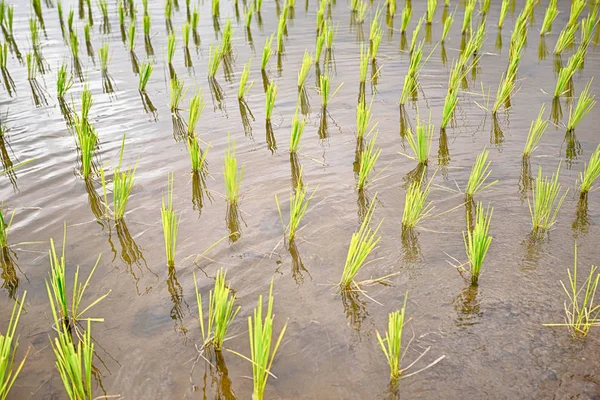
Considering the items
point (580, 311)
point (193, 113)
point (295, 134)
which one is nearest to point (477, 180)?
point (580, 311)

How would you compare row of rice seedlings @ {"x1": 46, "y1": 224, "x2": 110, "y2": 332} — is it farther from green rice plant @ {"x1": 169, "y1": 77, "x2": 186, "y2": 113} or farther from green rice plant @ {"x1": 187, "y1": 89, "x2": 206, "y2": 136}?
green rice plant @ {"x1": 169, "y1": 77, "x2": 186, "y2": 113}

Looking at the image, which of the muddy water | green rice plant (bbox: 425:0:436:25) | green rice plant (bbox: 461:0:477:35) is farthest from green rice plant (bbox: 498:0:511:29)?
the muddy water

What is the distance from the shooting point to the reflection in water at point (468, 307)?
86.4 inches

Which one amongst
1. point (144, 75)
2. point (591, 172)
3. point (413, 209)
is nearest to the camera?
point (413, 209)

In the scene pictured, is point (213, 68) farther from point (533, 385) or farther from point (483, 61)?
point (533, 385)

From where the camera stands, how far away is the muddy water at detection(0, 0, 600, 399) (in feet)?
6.48

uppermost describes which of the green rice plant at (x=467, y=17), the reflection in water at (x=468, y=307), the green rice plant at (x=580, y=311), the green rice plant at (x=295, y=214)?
the green rice plant at (x=467, y=17)

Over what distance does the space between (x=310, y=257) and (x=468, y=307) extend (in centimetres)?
82

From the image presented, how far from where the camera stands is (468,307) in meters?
2.27

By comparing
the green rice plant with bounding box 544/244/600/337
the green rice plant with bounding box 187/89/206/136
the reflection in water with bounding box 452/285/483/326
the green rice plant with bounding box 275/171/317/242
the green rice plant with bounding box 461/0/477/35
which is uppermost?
the green rice plant with bounding box 461/0/477/35

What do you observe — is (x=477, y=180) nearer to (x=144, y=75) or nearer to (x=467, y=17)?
(x=144, y=75)

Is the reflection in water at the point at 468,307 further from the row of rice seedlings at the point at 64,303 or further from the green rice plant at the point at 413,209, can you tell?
the row of rice seedlings at the point at 64,303

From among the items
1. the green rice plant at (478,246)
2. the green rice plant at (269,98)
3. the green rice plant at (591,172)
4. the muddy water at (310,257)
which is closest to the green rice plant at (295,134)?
the muddy water at (310,257)

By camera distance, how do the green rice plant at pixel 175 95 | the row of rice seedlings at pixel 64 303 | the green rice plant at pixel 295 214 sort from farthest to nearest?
the green rice plant at pixel 175 95, the green rice plant at pixel 295 214, the row of rice seedlings at pixel 64 303
